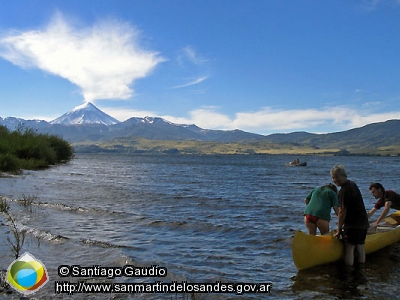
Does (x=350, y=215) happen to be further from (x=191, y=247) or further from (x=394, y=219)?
(x=394, y=219)

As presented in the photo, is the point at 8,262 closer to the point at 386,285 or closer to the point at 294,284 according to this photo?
the point at 294,284

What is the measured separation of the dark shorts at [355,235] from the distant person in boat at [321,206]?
2.12 feet

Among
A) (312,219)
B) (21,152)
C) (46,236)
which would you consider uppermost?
(21,152)

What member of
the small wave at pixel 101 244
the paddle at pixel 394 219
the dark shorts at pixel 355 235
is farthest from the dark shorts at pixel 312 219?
the small wave at pixel 101 244

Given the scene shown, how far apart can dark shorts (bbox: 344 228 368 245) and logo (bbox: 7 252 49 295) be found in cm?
830

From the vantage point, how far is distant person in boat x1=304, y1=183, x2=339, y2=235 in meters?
10.5

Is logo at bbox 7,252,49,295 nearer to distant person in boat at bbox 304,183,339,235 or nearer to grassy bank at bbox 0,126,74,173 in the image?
distant person in boat at bbox 304,183,339,235

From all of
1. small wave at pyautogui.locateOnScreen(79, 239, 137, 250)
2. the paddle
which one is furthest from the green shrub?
the paddle

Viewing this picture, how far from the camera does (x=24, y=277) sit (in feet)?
25.1

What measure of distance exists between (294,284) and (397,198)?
643 cm

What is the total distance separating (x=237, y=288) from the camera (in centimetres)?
868

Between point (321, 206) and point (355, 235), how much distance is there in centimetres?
125

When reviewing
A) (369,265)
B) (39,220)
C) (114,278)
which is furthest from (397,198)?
(39,220)

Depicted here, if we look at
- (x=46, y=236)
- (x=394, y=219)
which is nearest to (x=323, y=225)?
(x=394, y=219)
